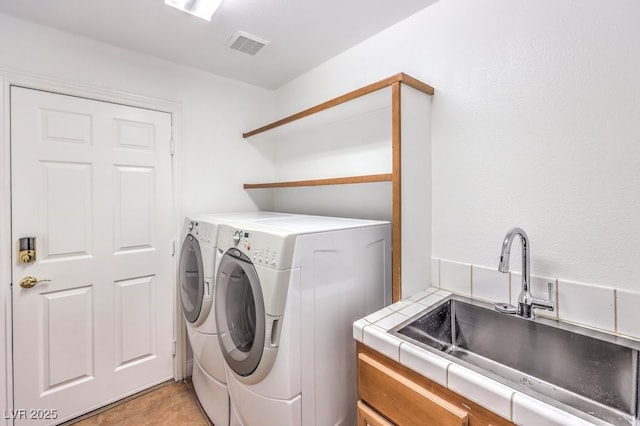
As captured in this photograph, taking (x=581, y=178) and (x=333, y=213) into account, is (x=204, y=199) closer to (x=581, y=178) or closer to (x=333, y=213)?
(x=333, y=213)

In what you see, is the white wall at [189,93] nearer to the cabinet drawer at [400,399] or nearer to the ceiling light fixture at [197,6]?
the ceiling light fixture at [197,6]

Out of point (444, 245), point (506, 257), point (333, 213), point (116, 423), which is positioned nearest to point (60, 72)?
point (333, 213)

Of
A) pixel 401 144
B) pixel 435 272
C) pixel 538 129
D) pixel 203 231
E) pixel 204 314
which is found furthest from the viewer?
pixel 203 231

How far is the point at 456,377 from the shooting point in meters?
0.87

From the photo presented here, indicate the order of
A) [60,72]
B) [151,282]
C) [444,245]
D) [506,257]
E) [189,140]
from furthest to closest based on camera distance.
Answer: [189,140] → [151,282] → [60,72] → [444,245] → [506,257]

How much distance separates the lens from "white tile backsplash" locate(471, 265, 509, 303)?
1.34 meters

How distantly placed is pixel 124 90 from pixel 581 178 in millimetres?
2610

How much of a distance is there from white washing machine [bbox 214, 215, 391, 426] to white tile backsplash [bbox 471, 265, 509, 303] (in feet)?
1.41

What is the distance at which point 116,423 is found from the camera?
1.84 m

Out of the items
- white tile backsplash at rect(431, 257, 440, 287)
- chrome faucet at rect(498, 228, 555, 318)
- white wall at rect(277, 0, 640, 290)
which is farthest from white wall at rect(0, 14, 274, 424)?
chrome faucet at rect(498, 228, 555, 318)

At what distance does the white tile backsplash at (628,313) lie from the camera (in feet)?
3.38

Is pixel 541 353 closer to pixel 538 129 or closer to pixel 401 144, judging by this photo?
pixel 538 129

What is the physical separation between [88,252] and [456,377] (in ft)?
7.17

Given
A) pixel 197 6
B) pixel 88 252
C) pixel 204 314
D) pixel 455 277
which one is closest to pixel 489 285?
pixel 455 277
